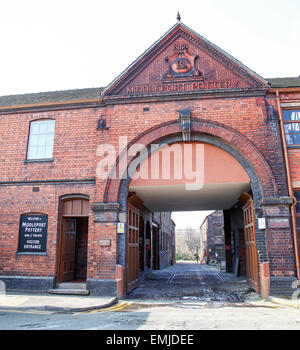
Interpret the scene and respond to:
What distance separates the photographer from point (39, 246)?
11008 mm

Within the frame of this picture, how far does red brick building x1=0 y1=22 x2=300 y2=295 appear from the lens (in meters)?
10.2

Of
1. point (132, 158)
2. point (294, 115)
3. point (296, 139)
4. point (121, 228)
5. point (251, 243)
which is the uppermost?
point (294, 115)

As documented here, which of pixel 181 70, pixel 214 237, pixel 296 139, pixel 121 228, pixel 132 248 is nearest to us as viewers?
pixel 121 228

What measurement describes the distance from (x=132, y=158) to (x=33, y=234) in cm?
470

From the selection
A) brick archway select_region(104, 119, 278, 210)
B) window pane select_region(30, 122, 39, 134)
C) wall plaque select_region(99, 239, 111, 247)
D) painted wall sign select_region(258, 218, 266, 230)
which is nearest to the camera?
painted wall sign select_region(258, 218, 266, 230)

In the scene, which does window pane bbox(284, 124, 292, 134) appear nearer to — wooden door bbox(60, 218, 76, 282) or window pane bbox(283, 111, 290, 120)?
window pane bbox(283, 111, 290, 120)

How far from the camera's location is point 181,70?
37.4ft

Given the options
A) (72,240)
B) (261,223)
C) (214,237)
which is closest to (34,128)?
(72,240)

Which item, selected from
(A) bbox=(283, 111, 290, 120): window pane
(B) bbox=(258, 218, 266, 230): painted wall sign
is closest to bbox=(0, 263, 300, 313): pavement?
(B) bbox=(258, 218, 266, 230): painted wall sign

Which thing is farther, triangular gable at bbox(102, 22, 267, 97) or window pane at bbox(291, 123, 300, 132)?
triangular gable at bbox(102, 22, 267, 97)

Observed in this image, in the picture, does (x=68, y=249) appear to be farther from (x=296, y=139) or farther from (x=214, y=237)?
(x=214, y=237)

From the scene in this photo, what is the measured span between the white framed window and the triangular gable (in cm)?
273
